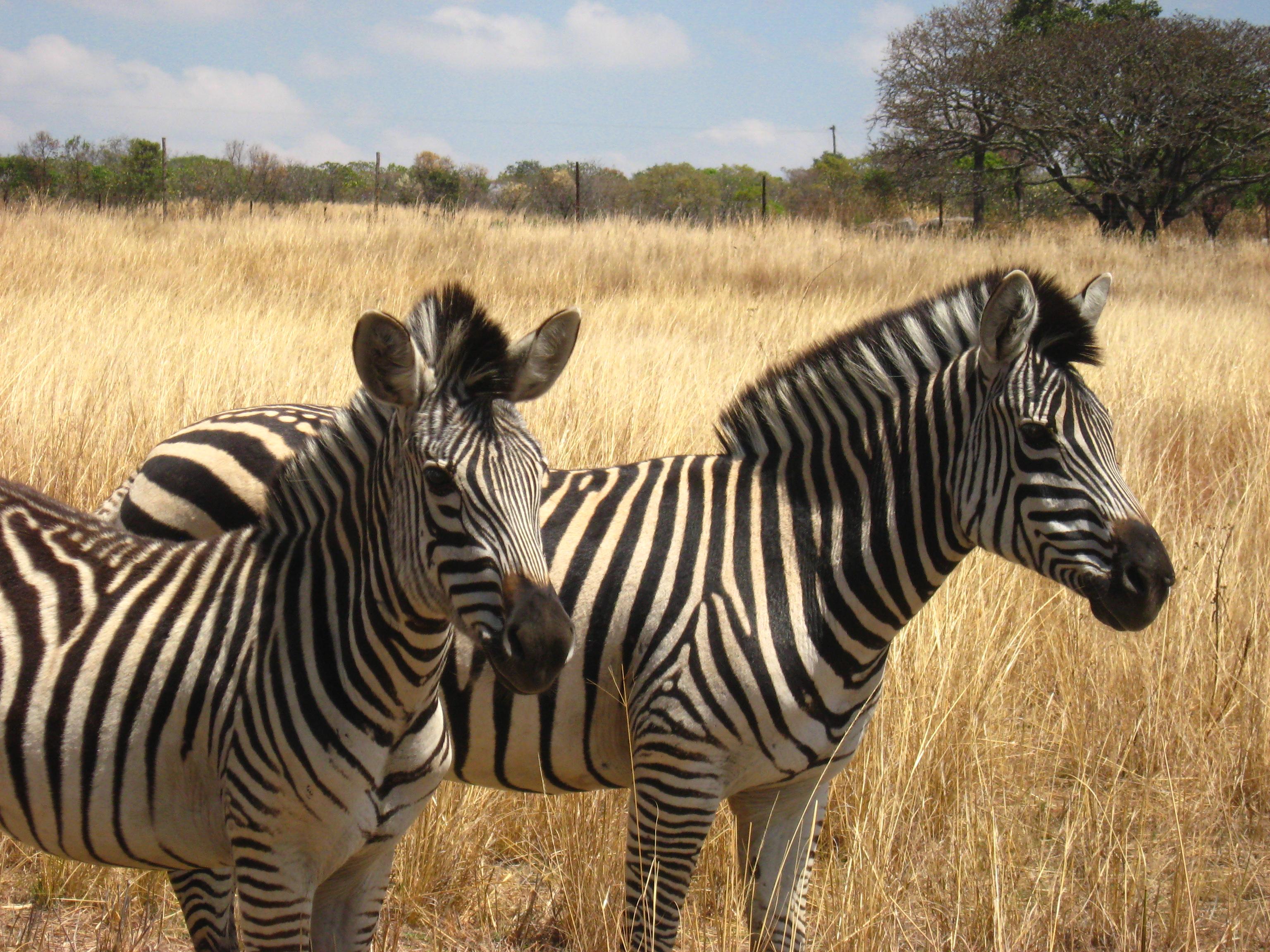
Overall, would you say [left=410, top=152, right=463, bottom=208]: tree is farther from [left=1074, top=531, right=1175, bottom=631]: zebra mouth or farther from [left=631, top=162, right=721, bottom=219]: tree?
[left=1074, top=531, right=1175, bottom=631]: zebra mouth

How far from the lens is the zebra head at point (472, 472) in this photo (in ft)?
5.98

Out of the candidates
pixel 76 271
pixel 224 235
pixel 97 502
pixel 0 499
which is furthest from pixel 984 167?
pixel 0 499

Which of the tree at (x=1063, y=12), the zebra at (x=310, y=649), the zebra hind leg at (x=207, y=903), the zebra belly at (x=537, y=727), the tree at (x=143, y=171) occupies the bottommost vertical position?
the zebra hind leg at (x=207, y=903)

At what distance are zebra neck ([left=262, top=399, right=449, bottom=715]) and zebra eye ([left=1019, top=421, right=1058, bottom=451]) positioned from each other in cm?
148

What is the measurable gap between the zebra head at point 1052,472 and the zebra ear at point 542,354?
42.9 inches

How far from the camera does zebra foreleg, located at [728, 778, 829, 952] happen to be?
266 cm

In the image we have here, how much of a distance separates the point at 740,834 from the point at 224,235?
12802 millimetres

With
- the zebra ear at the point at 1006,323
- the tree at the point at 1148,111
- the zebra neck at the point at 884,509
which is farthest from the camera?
the tree at the point at 1148,111

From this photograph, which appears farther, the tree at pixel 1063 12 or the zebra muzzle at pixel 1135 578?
the tree at pixel 1063 12

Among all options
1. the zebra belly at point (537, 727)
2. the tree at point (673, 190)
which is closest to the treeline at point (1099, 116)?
the tree at point (673, 190)

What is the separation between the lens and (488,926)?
3.06 meters

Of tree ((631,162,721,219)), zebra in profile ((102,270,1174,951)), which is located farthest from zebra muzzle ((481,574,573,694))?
tree ((631,162,721,219))

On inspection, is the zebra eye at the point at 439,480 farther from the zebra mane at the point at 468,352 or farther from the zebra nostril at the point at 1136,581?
the zebra nostril at the point at 1136,581

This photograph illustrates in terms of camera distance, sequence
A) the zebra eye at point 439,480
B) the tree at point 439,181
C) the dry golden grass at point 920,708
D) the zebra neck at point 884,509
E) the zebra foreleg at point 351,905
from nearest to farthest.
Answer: the zebra eye at point 439,480 → the zebra foreleg at point 351,905 → the zebra neck at point 884,509 → the dry golden grass at point 920,708 → the tree at point 439,181
